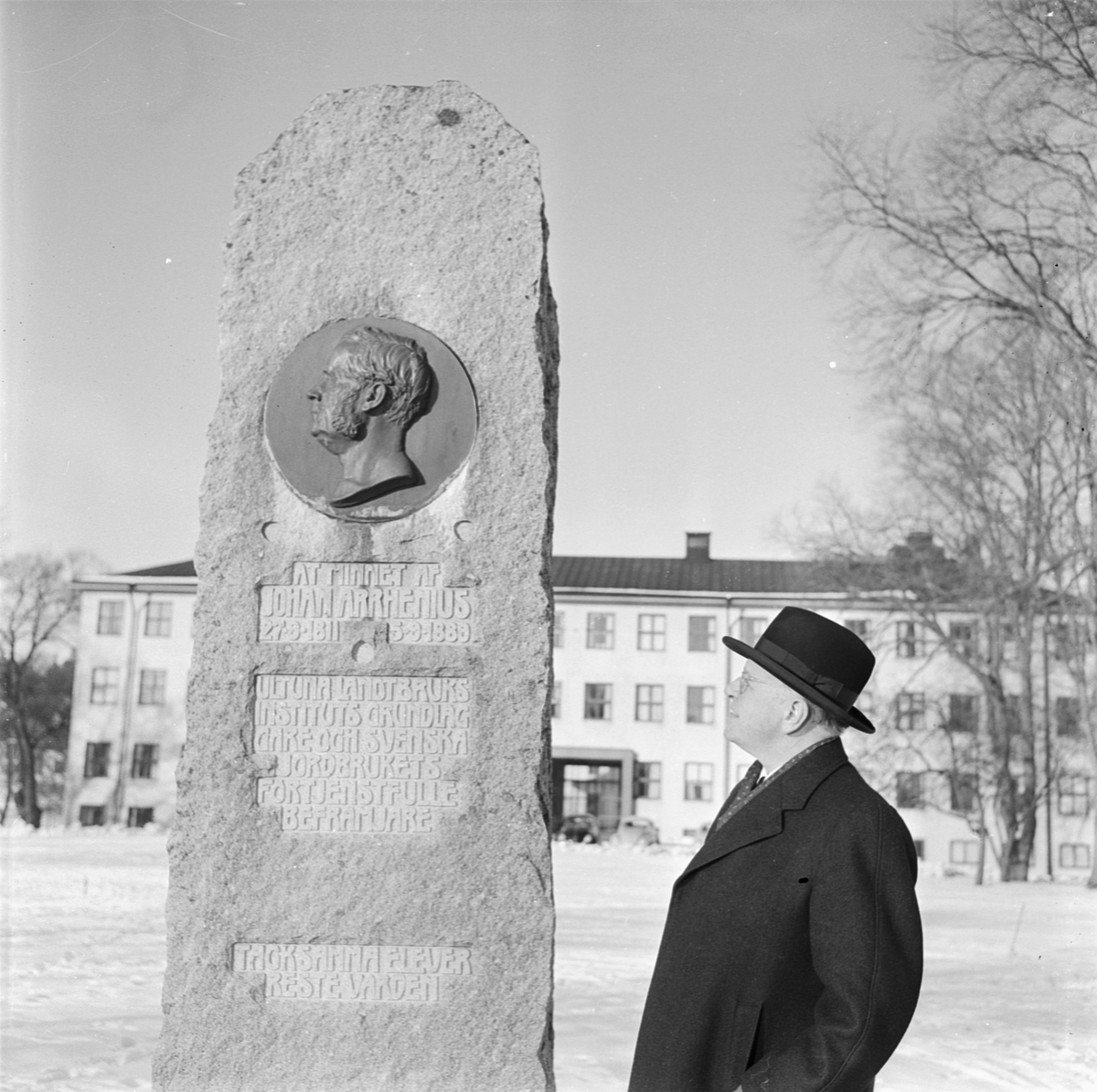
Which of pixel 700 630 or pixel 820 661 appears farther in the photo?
pixel 700 630

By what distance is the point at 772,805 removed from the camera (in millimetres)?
3018

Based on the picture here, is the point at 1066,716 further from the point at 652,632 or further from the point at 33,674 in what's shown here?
the point at 33,674

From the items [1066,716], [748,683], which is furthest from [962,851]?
[748,683]

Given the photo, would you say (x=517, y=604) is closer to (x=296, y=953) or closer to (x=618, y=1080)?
(x=296, y=953)

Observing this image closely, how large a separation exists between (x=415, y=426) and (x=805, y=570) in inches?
829

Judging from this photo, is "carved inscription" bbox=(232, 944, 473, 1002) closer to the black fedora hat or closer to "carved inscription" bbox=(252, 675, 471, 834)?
"carved inscription" bbox=(252, 675, 471, 834)

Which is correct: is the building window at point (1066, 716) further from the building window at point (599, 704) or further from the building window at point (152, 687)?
the building window at point (152, 687)

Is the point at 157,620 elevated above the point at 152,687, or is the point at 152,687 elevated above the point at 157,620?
the point at 157,620

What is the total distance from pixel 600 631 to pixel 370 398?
110ft

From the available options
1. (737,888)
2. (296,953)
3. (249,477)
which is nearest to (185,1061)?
(296,953)

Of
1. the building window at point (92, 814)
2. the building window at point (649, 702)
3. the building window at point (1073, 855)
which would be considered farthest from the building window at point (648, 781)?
the building window at point (92, 814)

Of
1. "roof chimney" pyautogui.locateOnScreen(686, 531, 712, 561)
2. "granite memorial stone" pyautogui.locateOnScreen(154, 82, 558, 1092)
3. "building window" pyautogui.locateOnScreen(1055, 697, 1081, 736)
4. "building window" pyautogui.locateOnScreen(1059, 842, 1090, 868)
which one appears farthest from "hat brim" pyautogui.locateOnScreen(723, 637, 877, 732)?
"roof chimney" pyautogui.locateOnScreen(686, 531, 712, 561)

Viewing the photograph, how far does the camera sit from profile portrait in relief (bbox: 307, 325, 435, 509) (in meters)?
5.26

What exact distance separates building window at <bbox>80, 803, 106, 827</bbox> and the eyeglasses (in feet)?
119
